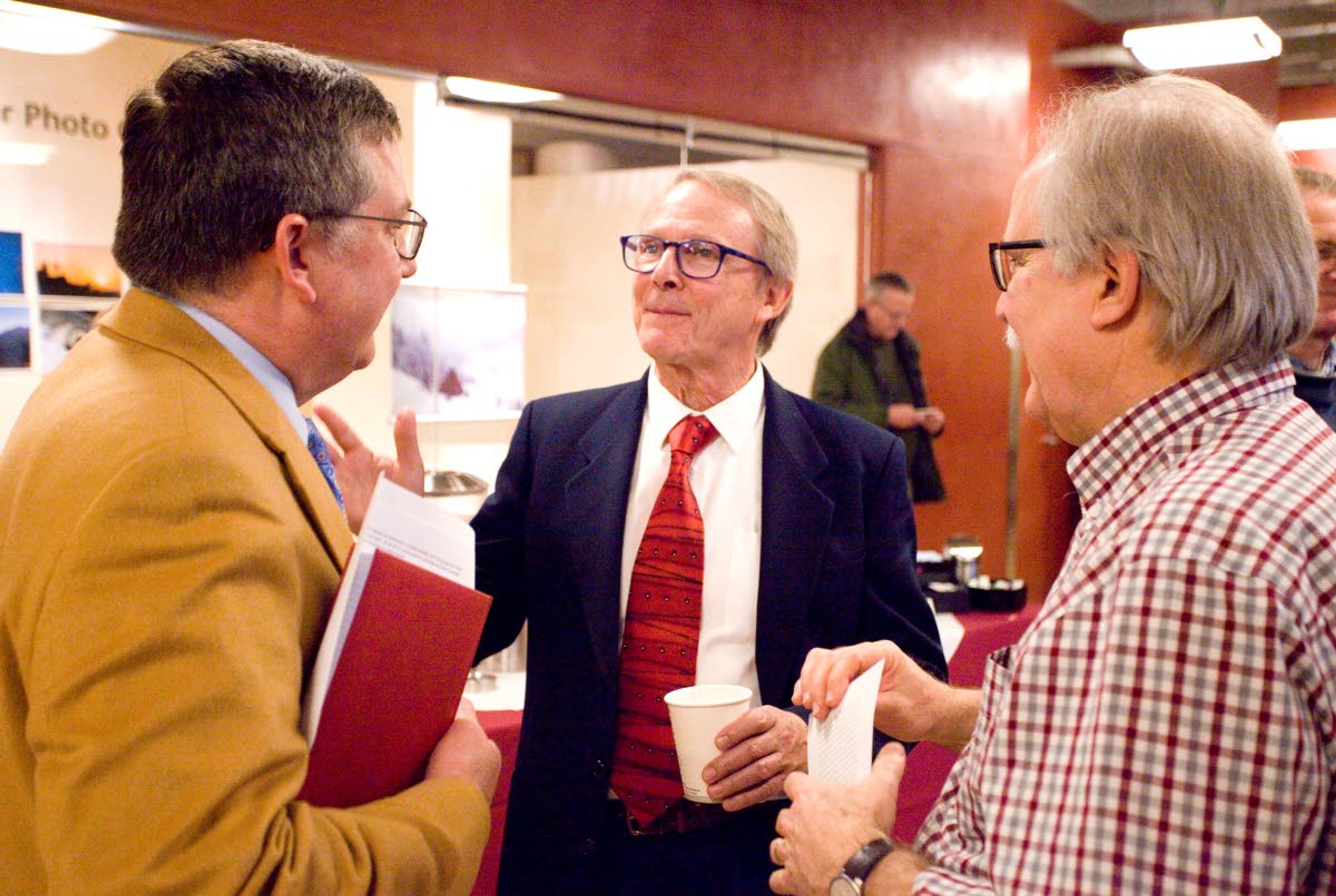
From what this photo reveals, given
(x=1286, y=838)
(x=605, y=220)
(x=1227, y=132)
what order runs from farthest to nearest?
(x=605, y=220)
(x=1227, y=132)
(x=1286, y=838)

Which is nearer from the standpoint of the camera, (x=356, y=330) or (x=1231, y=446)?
(x=1231, y=446)

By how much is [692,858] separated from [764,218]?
48.7 inches

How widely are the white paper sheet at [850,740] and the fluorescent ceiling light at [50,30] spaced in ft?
10.5

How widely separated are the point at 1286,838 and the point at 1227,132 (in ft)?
2.21

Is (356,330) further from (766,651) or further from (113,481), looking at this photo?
(766,651)

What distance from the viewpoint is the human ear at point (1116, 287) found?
125 cm

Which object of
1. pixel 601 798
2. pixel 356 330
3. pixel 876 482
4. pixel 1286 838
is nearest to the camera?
pixel 1286 838

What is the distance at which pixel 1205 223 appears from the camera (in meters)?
1.21

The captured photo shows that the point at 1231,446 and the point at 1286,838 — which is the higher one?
the point at 1231,446

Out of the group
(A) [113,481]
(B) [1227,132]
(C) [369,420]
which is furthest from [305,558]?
(C) [369,420]

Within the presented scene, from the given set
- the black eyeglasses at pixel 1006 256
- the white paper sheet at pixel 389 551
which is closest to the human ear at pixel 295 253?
the white paper sheet at pixel 389 551

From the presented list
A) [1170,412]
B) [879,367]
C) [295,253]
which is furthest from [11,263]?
[879,367]

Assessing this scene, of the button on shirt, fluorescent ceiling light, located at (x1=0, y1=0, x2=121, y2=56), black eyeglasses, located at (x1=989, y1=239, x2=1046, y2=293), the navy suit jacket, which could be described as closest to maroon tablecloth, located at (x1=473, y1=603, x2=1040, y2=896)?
the navy suit jacket

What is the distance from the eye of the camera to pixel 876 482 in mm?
2287
